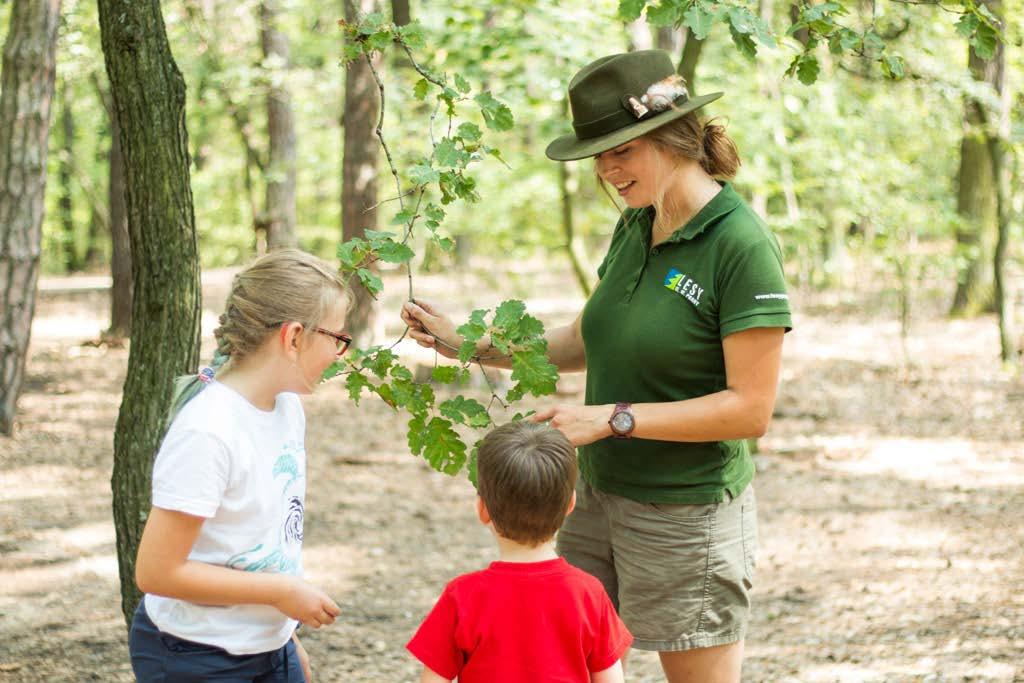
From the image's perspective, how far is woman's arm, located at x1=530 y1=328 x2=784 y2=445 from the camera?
2.22 metres

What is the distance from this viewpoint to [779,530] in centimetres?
610

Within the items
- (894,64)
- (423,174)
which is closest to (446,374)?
(423,174)

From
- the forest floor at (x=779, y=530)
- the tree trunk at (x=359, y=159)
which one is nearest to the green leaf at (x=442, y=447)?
the forest floor at (x=779, y=530)

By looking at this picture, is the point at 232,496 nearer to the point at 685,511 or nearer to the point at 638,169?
the point at 685,511

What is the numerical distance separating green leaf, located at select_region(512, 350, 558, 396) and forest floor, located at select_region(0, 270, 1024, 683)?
2.19 metres

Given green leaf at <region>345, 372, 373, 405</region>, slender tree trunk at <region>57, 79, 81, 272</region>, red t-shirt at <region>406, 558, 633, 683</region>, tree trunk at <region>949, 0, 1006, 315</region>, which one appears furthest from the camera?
slender tree trunk at <region>57, 79, 81, 272</region>

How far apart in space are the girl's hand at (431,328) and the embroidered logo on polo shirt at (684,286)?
23.1 inches

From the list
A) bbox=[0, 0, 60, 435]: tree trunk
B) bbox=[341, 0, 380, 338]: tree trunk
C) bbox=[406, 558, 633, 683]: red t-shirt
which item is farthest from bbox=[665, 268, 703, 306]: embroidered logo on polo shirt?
bbox=[341, 0, 380, 338]: tree trunk

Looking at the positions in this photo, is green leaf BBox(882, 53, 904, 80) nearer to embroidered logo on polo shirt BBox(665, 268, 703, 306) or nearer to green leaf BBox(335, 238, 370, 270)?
embroidered logo on polo shirt BBox(665, 268, 703, 306)

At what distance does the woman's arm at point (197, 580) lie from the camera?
185cm

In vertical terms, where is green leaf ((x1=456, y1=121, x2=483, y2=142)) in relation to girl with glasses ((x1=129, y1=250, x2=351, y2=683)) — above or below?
above

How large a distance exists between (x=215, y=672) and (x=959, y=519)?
5.18 metres

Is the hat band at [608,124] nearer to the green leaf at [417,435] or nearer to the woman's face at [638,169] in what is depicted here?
the woman's face at [638,169]

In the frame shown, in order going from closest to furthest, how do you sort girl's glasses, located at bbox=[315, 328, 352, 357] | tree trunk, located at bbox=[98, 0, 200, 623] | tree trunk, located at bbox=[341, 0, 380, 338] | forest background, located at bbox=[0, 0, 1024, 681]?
girl's glasses, located at bbox=[315, 328, 352, 357] < tree trunk, located at bbox=[98, 0, 200, 623] < forest background, located at bbox=[0, 0, 1024, 681] < tree trunk, located at bbox=[341, 0, 380, 338]
